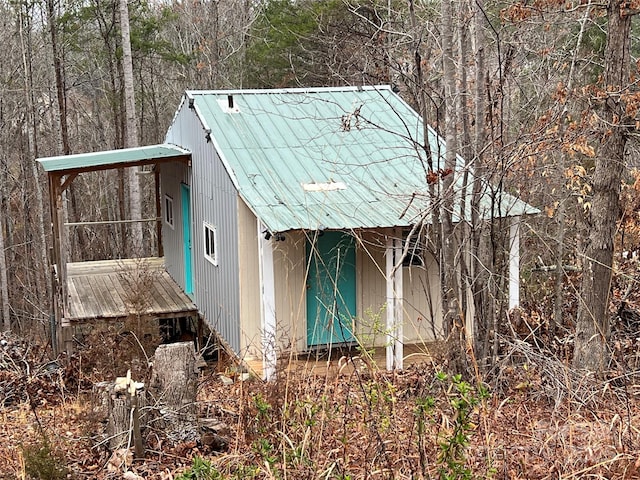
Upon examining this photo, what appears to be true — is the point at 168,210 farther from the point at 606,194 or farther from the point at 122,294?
the point at 606,194

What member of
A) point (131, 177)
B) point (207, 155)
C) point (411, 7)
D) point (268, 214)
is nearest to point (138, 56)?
point (131, 177)

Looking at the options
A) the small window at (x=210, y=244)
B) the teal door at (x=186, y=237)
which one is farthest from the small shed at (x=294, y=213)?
the teal door at (x=186, y=237)

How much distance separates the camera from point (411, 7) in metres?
6.59

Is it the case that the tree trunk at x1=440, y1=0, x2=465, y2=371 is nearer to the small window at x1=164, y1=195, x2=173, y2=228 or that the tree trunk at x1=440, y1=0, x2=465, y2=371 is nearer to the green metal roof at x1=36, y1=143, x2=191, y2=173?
the green metal roof at x1=36, y1=143, x2=191, y2=173

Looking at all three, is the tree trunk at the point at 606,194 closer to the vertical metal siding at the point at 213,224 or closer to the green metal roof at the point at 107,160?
the vertical metal siding at the point at 213,224

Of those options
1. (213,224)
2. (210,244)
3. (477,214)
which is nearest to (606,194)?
(477,214)

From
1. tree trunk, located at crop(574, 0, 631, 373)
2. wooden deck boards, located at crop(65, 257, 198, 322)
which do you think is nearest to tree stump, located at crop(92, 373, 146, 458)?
tree trunk, located at crop(574, 0, 631, 373)

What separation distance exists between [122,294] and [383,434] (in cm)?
1050

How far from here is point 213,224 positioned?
450 inches

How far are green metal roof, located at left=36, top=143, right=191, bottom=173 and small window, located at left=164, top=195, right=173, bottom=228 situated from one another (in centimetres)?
258

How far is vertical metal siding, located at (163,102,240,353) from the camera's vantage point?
1051 cm

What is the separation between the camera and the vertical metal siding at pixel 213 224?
34.5 ft

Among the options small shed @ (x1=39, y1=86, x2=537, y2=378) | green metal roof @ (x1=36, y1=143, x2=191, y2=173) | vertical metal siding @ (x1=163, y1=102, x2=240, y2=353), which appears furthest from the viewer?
green metal roof @ (x1=36, y1=143, x2=191, y2=173)

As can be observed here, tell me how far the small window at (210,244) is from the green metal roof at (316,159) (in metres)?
1.45
